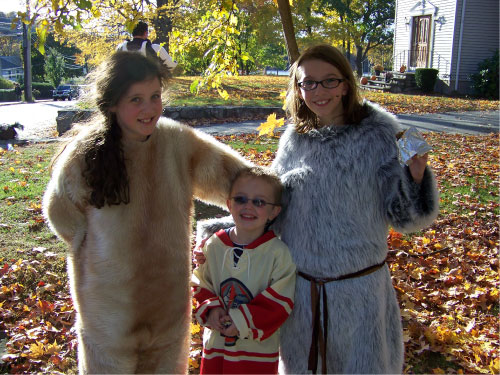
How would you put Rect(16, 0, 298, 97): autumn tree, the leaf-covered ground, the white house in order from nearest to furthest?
the leaf-covered ground
Rect(16, 0, 298, 97): autumn tree
the white house

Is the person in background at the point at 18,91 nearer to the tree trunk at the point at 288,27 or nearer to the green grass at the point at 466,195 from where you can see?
the green grass at the point at 466,195

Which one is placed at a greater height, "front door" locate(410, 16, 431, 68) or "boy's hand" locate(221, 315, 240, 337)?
"front door" locate(410, 16, 431, 68)

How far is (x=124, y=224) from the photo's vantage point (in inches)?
79.6

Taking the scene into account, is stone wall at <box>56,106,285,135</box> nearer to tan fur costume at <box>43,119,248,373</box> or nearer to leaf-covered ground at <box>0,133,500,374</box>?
leaf-covered ground at <box>0,133,500,374</box>

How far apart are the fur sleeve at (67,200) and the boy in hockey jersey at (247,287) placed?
63cm

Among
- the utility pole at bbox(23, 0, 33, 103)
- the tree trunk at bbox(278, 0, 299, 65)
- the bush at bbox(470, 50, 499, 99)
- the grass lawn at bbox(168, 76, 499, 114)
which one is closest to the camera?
the tree trunk at bbox(278, 0, 299, 65)

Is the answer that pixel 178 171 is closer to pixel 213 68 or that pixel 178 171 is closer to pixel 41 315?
pixel 41 315

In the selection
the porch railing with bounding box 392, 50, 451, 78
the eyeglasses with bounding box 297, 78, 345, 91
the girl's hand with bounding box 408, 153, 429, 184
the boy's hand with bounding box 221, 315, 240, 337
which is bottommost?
the boy's hand with bounding box 221, 315, 240, 337

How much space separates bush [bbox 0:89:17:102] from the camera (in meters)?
36.3

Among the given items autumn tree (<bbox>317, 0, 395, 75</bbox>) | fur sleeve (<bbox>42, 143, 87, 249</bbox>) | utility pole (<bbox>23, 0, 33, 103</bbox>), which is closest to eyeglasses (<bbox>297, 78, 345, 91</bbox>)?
fur sleeve (<bbox>42, 143, 87, 249</bbox>)

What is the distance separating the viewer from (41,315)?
3.72 metres

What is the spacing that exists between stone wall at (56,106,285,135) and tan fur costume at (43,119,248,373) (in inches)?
416

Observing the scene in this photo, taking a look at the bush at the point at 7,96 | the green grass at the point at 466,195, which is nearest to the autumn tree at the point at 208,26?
the green grass at the point at 466,195

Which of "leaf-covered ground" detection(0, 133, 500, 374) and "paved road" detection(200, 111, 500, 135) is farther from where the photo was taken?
"paved road" detection(200, 111, 500, 135)
